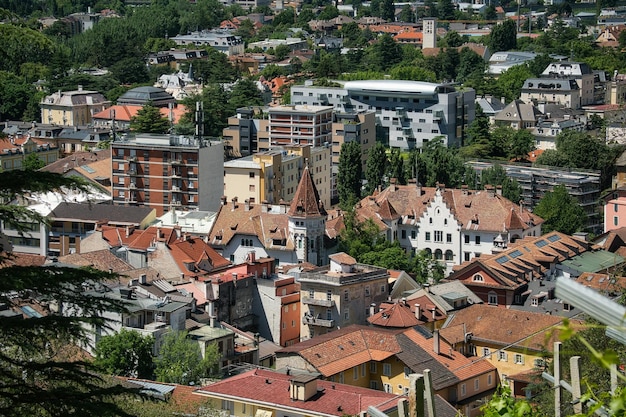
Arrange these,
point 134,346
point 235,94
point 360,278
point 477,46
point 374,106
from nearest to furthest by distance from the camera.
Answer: point 134,346 → point 360,278 → point 374,106 → point 235,94 → point 477,46

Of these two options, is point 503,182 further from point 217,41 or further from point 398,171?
point 217,41

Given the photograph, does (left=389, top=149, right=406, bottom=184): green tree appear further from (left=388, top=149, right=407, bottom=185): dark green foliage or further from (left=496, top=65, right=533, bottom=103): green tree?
(left=496, top=65, right=533, bottom=103): green tree

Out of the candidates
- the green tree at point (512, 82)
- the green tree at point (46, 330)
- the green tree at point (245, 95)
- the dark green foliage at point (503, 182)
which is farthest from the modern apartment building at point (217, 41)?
the green tree at point (46, 330)

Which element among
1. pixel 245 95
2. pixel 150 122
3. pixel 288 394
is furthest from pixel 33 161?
pixel 288 394

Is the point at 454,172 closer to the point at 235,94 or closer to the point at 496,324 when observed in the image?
the point at 496,324

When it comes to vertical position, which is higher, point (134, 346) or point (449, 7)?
point (449, 7)

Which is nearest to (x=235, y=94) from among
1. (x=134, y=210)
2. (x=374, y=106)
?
(x=374, y=106)
